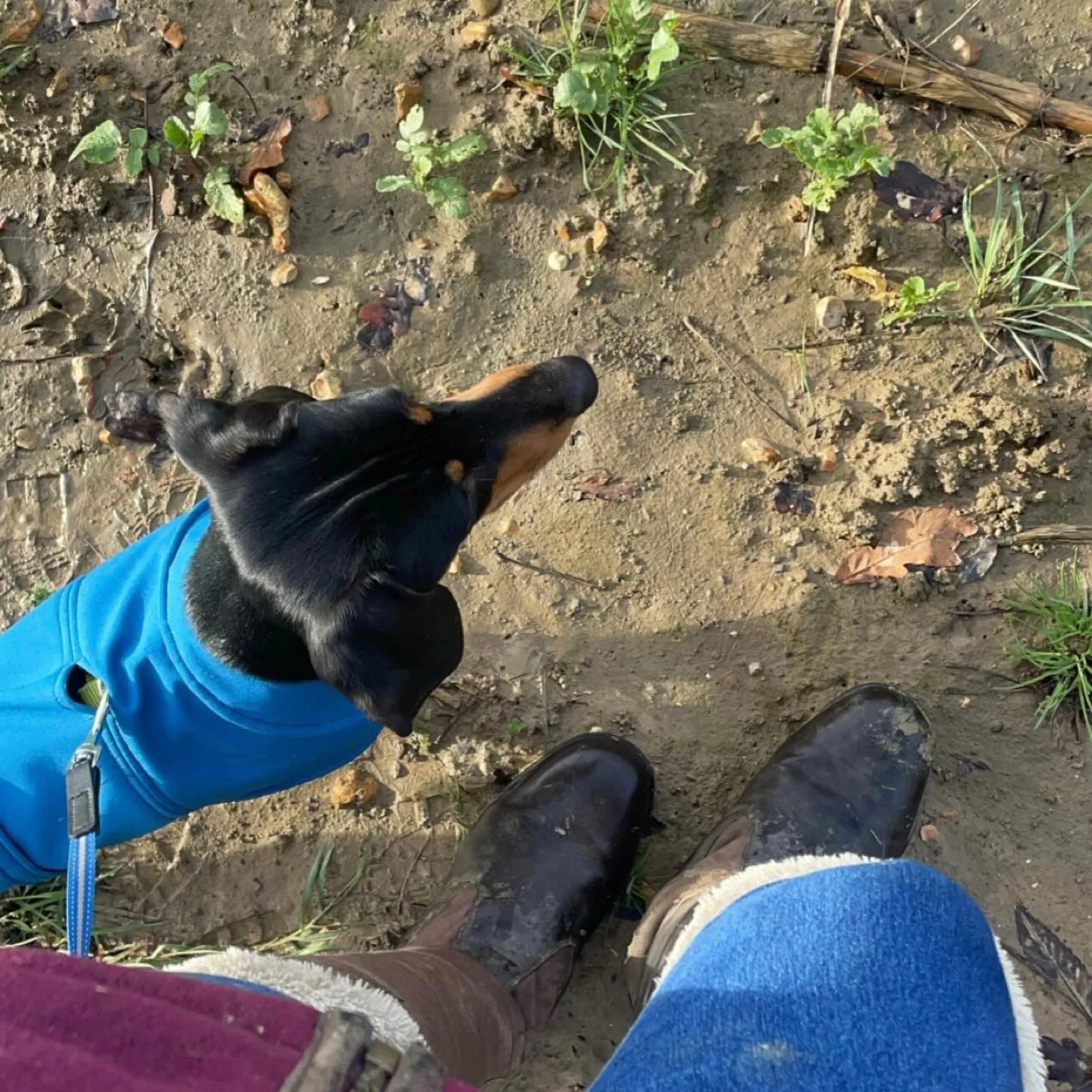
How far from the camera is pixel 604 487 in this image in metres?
2.71

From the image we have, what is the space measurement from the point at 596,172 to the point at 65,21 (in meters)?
1.73

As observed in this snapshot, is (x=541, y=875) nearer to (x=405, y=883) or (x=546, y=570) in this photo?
(x=405, y=883)

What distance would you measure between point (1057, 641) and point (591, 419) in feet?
4.59

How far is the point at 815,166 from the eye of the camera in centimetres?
249

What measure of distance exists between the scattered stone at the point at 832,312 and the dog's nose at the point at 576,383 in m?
0.71

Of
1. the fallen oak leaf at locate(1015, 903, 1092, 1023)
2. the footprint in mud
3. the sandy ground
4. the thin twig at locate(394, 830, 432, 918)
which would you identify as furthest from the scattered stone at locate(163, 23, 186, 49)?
the fallen oak leaf at locate(1015, 903, 1092, 1023)

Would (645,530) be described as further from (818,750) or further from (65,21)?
(65,21)

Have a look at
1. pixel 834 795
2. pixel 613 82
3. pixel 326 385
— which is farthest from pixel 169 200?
pixel 834 795

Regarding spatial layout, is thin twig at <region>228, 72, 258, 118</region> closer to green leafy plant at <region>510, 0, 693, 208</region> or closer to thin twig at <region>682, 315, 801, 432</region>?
green leafy plant at <region>510, 0, 693, 208</region>

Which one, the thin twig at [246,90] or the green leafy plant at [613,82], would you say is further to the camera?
the thin twig at [246,90]

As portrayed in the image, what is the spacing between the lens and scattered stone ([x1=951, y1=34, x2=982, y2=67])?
261 cm

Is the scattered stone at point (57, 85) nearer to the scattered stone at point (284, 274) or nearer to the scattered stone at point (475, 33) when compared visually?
the scattered stone at point (284, 274)

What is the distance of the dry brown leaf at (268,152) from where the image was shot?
2.80m

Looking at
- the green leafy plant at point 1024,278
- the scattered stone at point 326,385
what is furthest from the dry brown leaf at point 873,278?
the scattered stone at point 326,385
